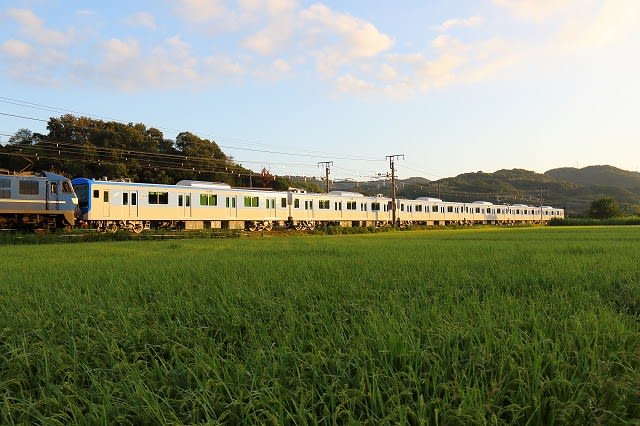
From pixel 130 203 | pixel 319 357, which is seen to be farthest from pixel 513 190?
pixel 319 357

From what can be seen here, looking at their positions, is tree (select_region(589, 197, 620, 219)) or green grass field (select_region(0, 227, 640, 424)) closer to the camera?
green grass field (select_region(0, 227, 640, 424))

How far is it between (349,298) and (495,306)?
4.93 ft

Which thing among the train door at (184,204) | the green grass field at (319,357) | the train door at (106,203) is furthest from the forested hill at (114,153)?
the green grass field at (319,357)

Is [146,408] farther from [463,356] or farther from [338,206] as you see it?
[338,206]

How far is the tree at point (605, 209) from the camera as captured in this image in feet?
245

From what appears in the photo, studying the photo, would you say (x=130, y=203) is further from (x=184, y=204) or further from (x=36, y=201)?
(x=36, y=201)

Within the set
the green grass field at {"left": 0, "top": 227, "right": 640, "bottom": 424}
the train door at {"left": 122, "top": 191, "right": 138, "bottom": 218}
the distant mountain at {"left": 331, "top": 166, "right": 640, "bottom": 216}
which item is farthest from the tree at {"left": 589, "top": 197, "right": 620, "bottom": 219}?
the green grass field at {"left": 0, "top": 227, "right": 640, "bottom": 424}

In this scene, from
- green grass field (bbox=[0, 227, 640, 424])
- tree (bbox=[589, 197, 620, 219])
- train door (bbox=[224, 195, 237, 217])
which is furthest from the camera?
tree (bbox=[589, 197, 620, 219])

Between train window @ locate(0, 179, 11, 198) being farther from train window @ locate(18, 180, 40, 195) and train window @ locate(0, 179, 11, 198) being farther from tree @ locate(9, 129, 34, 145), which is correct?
tree @ locate(9, 129, 34, 145)

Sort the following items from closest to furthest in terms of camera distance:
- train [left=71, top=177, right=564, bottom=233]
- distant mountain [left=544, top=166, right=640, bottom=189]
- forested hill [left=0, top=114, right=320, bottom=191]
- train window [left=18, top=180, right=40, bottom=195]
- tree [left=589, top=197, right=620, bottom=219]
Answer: train window [left=18, top=180, right=40, bottom=195]
train [left=71, top=177, right=564, bottom=233]
forested hill [left=0, top=114, right=320, bottom=191]
tree [left=589, top=197, right=620, bottom=219]
distant mountain [left=544, top=166, right=640, bottom=189]

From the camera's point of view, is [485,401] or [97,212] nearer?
[485,401]

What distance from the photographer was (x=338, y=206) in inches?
1585

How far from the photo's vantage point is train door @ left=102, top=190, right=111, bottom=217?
1013 inches

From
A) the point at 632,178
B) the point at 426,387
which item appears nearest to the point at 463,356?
the point at 426,387
